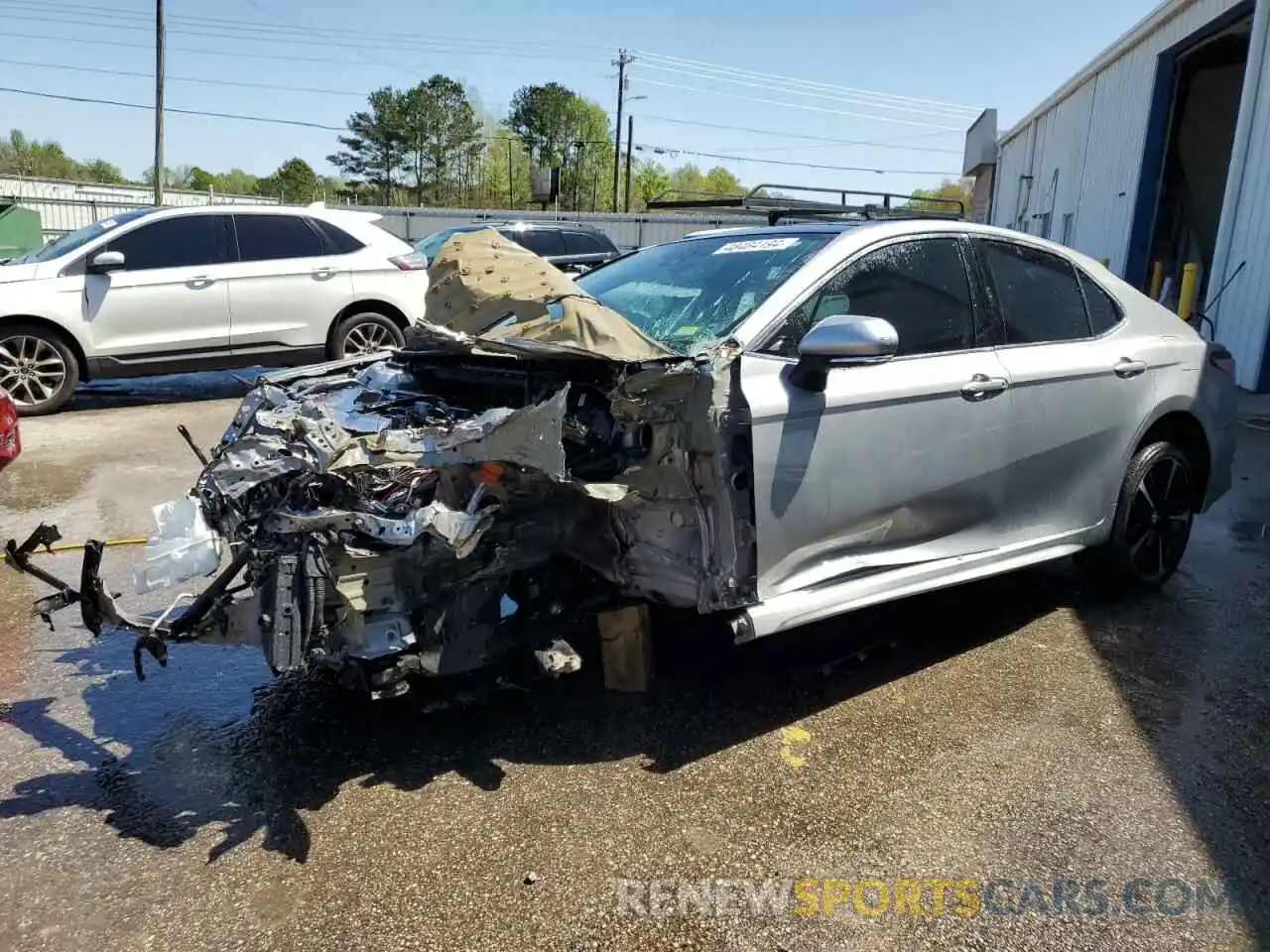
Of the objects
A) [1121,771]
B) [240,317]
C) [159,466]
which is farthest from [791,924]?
[240,317]

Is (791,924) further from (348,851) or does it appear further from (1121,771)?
(1121,771)

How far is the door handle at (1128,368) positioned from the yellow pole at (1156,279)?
11.3m

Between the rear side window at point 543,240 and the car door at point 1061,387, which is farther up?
the rear side window at point 543,240

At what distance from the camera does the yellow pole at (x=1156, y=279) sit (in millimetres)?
14281

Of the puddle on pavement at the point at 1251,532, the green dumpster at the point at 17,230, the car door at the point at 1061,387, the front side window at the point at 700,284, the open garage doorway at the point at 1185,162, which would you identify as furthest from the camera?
the green dumpster at the point at 17,230

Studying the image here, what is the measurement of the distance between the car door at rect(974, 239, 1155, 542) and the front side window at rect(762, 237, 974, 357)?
0.21 metres

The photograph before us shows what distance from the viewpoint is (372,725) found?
Answer: 337 cm

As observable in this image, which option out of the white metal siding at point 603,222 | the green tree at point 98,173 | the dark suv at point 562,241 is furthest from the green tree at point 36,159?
the dark suv at point 562,241

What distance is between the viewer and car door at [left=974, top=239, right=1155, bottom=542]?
396 cm

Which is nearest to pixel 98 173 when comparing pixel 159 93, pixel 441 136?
pixel 441 136

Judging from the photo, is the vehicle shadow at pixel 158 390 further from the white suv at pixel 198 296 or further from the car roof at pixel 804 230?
the car roof at pixel 804 230

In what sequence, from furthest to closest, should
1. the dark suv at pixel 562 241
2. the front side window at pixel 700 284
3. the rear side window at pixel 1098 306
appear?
the dark suv at pixel 562 241 → the rear side window at pixel 1098 306 → the front side window at pixel 700 284

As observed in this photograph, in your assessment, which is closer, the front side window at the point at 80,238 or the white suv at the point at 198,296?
the white suv at the point at 198,296

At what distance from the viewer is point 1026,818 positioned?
9.50 ft
